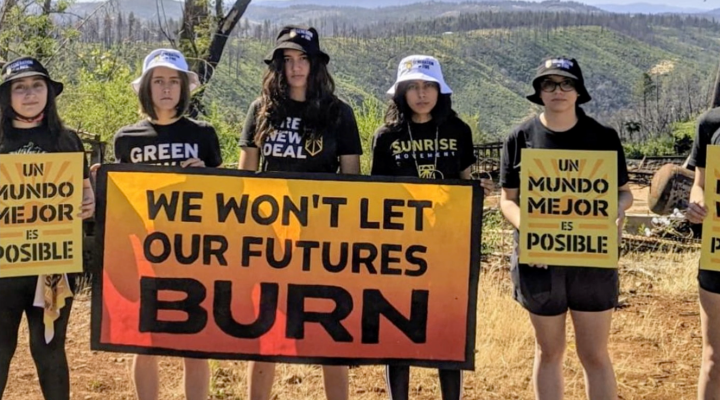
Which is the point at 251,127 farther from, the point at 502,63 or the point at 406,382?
the point at 502,63

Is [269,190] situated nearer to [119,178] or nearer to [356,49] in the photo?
[119,178]

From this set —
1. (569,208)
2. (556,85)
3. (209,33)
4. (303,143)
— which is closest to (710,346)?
(569,208)

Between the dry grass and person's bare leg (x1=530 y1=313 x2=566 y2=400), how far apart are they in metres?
1.31

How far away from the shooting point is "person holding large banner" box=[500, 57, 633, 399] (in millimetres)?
3729

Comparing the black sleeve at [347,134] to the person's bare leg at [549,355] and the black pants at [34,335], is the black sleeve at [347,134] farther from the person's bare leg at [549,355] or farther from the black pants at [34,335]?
the black pants at [34,335]

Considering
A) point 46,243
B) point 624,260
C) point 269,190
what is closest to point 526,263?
point 269,190

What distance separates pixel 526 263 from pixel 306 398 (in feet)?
6.41

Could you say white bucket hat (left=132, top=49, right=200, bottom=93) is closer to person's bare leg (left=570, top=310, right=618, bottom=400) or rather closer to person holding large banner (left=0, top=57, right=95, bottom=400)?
person holding large banner (left=0, top=57, right=95, bottom=400)

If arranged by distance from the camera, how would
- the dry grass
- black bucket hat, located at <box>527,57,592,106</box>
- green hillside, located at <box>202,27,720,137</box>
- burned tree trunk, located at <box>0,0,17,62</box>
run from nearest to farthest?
black bucket hat, located at <box>527,57,592,106</box>
the dry grass
burned tree trunk, located at <box>0,0,17,62</box>
green hillside, located at <box>202,27,720,137</box>

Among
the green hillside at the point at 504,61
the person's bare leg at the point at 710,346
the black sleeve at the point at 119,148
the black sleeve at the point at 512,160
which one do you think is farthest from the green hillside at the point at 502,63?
the person's bare leg at the point at 710,346

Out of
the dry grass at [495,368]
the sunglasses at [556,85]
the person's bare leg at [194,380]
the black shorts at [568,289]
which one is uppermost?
the sunglasses at [556,85]

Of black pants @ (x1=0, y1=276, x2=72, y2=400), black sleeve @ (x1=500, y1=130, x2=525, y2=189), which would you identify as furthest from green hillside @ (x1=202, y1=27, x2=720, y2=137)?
black sleeve @ (x1=500, y1=130, x2=525, y2=189)

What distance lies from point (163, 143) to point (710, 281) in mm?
2727

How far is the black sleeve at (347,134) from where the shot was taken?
4.04 meters
